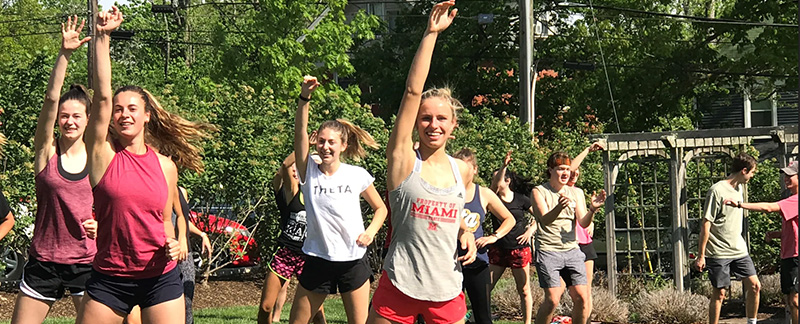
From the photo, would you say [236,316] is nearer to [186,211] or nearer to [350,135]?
[350,135]

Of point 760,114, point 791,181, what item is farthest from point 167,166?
point 760,114

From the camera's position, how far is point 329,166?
776 cm

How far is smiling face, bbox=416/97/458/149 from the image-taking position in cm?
541

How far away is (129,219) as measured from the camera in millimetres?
5359

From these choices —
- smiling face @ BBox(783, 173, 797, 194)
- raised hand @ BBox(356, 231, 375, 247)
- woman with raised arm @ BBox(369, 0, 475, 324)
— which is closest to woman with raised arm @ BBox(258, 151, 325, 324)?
raised hand @ BBox(356, 231, 375, 247)

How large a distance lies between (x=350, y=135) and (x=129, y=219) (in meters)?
3.15

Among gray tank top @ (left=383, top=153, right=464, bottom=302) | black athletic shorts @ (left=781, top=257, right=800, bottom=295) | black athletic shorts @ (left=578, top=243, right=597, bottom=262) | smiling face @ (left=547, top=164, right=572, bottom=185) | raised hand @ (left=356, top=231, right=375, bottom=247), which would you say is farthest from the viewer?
black athletic shorts @ (left=578, top=243, right=597, bottom=262)

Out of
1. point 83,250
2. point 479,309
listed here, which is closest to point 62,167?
point 83,250

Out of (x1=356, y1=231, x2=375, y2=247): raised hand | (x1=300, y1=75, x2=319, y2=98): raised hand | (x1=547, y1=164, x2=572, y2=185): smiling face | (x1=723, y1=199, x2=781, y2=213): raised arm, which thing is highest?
(x1=300, y1=75, x2=319, y2=98): raised hand

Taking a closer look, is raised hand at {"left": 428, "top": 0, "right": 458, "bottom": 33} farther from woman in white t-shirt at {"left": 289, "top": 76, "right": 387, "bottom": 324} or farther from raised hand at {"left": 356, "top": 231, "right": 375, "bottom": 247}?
woman in white t-shirt at {"left": 289, "top": 76, "right": 387, "bottom": 324}

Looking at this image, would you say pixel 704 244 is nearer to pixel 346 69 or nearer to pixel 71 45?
pixel 71 45

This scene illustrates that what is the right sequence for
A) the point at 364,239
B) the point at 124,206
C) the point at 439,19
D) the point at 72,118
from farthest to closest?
1. the point at 364,239
2. the point at 72,118
3. the point at 124,206
4. the point at 439,19

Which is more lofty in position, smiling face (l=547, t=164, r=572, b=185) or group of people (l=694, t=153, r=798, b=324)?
smiling face (l=547, t=164, r=572, b=185)

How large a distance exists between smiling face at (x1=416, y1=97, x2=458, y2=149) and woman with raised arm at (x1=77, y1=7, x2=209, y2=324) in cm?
137
